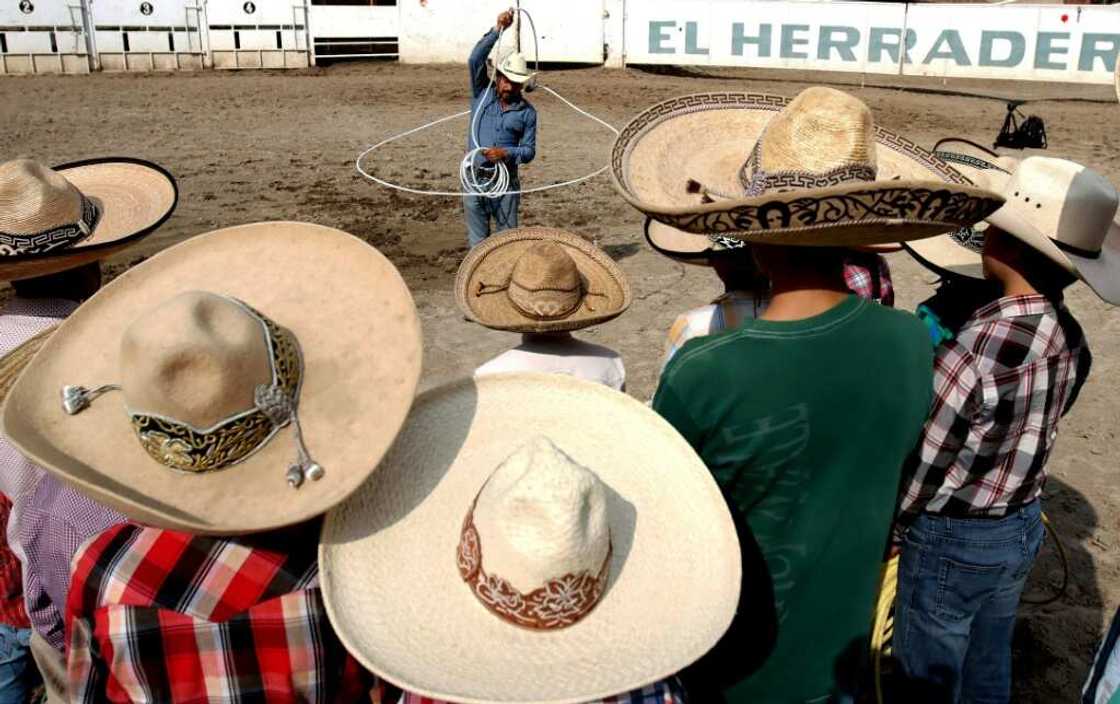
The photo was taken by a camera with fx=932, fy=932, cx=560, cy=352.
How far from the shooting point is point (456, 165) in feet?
36.8

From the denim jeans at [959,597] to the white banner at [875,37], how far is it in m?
16.3

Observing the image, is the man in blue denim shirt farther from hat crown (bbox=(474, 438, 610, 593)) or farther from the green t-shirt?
hat crown (bbox=(474, 438, 610, 593))

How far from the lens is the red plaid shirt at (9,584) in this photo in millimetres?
2268

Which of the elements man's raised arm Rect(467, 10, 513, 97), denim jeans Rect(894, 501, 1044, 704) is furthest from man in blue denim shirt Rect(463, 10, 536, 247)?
denim jeans Rect(894, 501, 1044, 704)

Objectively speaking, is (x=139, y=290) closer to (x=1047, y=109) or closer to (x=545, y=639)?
(x=545, y=639)

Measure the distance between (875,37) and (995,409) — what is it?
16846mm

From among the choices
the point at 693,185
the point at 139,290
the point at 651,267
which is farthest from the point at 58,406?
the point at 651,267

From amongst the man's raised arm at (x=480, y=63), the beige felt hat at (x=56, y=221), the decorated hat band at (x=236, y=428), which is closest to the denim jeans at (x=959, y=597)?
the decorated hat band at (x=236, y=428)

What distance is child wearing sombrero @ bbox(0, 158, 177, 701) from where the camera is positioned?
6.97 ft

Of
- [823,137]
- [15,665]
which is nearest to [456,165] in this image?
[15,665]

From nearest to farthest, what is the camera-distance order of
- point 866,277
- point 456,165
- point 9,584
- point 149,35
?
point 9,584
point 866,277
point 456,165
point 149,35

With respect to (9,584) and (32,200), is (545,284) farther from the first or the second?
(9,584)

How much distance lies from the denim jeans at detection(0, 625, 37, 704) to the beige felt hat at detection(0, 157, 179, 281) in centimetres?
106

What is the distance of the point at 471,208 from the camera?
7723mm
